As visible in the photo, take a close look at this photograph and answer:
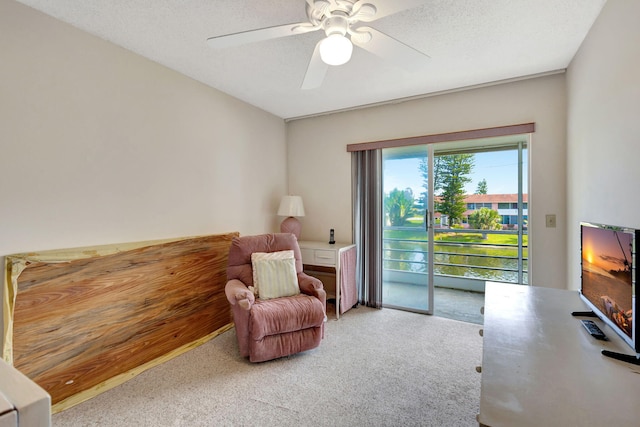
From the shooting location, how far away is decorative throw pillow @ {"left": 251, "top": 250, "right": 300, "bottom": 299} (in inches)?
101

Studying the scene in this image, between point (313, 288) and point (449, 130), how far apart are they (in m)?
2.14

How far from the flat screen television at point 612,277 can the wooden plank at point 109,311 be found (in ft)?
9.07

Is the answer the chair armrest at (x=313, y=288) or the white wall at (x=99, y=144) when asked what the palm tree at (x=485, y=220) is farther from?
the white wall at (x=99, y=144)

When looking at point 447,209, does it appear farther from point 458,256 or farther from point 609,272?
point 609,272

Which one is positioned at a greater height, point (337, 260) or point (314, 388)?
point (337, 260)

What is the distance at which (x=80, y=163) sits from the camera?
1.93 m

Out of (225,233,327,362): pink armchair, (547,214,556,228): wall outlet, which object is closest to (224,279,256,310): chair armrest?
(225,233,327,362): pink armchair

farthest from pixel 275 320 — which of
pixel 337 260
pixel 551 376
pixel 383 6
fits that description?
pixel 383 6

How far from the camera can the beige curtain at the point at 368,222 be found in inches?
134

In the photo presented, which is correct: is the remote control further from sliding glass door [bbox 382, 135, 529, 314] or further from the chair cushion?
sliding glass door [bbox 382, 135, 529, 314]

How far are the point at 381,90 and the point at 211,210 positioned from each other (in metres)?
2.11

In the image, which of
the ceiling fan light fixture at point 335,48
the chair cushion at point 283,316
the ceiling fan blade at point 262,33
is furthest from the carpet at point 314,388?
the ceiling fan blade at point 262,33

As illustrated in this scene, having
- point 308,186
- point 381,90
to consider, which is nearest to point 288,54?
point 381,90

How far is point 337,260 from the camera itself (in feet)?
10.2
